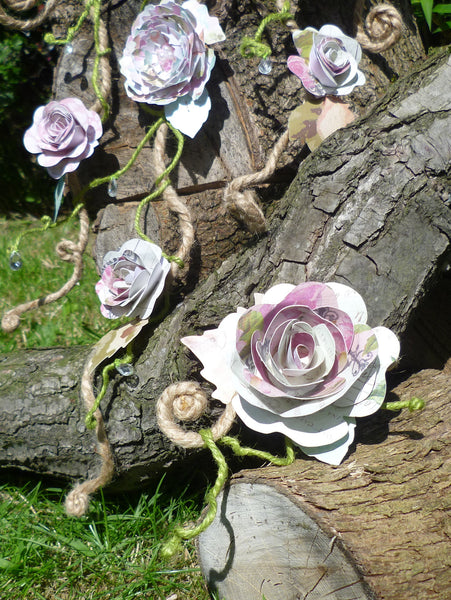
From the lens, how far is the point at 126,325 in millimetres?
1499

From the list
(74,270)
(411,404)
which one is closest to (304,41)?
(74,270)

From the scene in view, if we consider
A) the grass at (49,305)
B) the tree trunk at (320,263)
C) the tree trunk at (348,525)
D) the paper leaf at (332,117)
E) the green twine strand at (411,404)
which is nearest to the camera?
the tree trunk at (348,525)

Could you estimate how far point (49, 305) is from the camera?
255cm

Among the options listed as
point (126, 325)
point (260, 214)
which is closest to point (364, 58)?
point (260, 214)

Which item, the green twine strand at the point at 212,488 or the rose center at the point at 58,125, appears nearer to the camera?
the green twine strand at the point at 212,488

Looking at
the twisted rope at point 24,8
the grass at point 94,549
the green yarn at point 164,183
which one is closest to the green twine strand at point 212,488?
the grass at point 94,549

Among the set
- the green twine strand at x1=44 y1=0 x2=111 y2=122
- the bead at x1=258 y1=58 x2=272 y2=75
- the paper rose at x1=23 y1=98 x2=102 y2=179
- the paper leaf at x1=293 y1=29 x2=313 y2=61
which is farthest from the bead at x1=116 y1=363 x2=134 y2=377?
the paper leaf at x1=293 y1=29 x2=313 y2=61

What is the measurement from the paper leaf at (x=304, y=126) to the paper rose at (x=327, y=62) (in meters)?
0.06

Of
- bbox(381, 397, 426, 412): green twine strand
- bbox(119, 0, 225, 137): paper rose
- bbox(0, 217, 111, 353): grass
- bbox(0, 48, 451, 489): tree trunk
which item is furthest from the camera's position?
bbox(0, 217, 111, 353): grass

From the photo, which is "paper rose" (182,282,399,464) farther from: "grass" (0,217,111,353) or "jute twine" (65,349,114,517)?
"grass" (0,217,111,353)

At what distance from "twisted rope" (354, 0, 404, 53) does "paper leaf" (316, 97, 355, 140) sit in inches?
10.5

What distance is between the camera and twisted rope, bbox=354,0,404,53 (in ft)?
5.40

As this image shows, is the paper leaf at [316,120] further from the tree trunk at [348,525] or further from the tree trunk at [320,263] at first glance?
the tree trunk at [348,525]

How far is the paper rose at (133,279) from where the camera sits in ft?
4.59
